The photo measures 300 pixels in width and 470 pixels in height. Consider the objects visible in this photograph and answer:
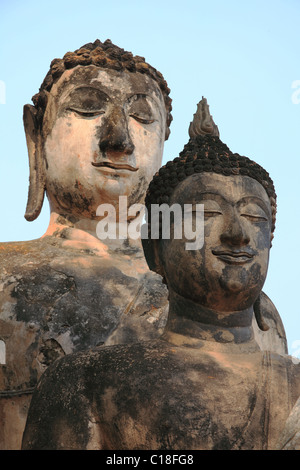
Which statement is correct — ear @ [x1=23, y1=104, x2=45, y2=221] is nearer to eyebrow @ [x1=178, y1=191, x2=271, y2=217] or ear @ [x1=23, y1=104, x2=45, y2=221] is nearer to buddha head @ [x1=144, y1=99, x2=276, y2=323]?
buddha head @ [x1=144, y1=99, x2=276, y2=323]

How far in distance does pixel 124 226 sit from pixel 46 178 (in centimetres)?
74

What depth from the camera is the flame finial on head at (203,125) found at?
857 centimetres

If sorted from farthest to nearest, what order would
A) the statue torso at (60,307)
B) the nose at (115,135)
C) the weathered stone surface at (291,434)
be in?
the nose at (115,135), the statue torso at (60,307), the weathered stone surface at (291,434)

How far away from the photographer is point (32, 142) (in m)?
10.6

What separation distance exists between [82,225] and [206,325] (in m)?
2.77

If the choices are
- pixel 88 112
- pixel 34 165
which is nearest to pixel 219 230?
pixel 88 112

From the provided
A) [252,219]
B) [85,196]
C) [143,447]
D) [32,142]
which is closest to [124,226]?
[85,196]

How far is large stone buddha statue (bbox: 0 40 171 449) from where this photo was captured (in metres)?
9.26

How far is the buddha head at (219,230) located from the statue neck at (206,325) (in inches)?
1.8

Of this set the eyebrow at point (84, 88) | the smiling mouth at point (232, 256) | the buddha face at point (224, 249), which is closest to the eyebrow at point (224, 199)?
the buddha face at point (224, 249)

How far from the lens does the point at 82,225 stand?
10148 millimetres

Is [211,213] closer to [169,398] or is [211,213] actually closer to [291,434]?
[169,398]

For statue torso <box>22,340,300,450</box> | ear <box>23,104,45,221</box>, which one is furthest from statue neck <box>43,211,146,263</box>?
statue torso <box>22,340,300,450</box>

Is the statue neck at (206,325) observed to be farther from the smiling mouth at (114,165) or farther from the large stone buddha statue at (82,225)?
the smiling mouth at (114,165)
